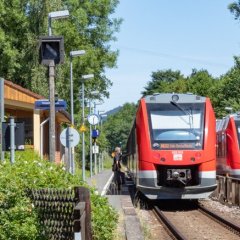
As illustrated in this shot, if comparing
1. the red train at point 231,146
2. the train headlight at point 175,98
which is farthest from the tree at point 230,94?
the train headlight at point 175,98

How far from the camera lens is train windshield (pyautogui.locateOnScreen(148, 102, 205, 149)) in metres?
18.6

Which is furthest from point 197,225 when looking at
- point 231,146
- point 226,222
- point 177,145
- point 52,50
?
point 231,146

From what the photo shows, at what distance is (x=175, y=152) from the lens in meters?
18.5

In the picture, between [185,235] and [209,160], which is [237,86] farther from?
[185,235]

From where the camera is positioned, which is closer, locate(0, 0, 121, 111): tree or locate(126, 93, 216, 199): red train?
locate(126, 93, 216, 199): red train

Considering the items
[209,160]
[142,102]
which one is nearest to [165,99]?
[142,102]

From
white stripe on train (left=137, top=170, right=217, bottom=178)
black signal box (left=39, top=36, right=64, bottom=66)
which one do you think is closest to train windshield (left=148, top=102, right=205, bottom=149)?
white stripe on train (left=137, top=170, right=217, bottom=178)

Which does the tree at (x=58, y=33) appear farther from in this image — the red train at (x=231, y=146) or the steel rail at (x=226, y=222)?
the steel rail at (x=226, y=222)

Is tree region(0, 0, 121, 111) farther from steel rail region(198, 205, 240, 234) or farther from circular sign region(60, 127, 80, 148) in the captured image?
steel rail region(198, 205, 240, 234)

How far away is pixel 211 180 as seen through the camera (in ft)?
60.4

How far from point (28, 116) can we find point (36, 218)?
84.7 ft

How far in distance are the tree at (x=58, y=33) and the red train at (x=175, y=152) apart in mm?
23001

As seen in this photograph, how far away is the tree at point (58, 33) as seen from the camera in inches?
1644

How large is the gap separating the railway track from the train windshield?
6.39 ft
